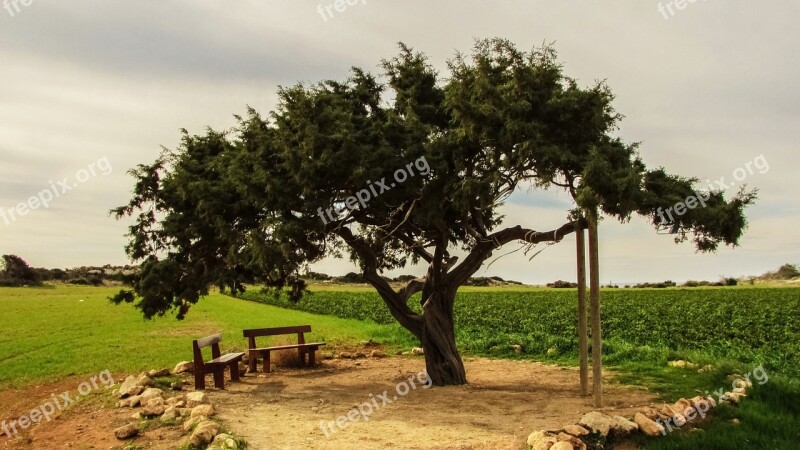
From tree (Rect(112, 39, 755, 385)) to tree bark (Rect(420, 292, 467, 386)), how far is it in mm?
25

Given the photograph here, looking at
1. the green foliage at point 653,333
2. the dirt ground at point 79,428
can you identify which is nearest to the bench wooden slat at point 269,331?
the dirt ground at point 79,428

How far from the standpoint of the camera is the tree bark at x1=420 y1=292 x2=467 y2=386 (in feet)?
42.6

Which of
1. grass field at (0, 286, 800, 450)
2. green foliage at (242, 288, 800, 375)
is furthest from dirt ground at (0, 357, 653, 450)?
green foliage at (242, 288, 800, 375)

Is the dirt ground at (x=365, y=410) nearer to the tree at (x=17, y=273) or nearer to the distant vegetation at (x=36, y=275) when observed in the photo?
the distant vegetation at (x=36, y=275)

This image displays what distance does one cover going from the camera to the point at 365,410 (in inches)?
416

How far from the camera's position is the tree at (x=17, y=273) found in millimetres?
83100

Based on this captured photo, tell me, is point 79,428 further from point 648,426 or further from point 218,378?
point 648,426

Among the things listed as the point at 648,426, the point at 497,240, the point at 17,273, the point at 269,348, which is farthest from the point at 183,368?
the point at 17,273

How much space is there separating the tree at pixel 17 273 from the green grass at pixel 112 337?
1976 inches

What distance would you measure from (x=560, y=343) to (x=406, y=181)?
8798 millimetres

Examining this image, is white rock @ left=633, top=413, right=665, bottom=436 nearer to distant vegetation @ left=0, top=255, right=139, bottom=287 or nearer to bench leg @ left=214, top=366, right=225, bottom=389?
bench leg @ left=214, top=366, right=225, bottom=389

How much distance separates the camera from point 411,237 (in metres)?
15.1

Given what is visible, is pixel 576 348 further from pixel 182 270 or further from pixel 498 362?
pixel 182 270

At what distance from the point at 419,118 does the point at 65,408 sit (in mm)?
9954
